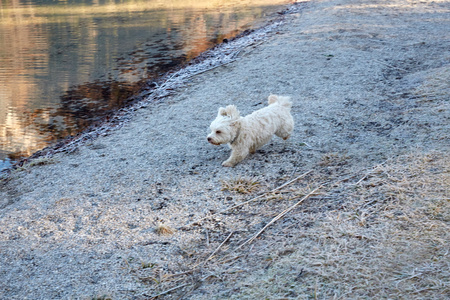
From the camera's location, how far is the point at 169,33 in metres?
18.3

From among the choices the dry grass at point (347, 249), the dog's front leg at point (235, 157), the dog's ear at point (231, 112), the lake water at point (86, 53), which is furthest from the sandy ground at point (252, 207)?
the lake water at point (86, 53)

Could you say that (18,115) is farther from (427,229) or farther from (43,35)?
(43,35)

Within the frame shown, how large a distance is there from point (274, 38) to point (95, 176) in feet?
33.3

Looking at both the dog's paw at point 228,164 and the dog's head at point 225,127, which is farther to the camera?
the dog's paw at point 228,164

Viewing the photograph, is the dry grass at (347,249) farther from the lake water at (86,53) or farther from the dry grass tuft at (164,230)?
the lake water at (86,53)

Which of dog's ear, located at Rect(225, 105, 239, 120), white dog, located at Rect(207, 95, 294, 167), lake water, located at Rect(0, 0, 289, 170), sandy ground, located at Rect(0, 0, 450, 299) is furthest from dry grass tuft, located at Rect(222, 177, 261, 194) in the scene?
lake water, located at Rect(0, 0, 289, 170)

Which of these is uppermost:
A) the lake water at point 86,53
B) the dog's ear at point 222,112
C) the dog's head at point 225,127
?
the dog's ear at point 222,112

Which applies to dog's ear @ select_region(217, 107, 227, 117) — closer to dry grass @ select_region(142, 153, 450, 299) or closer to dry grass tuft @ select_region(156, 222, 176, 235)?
dry grass @ select_region(142, 153, 450, 299)

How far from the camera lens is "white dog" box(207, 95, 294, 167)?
5375 mm

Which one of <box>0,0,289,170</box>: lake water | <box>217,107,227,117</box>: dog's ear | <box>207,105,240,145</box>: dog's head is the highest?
<box>217,107,227,117</box>: dog's ear

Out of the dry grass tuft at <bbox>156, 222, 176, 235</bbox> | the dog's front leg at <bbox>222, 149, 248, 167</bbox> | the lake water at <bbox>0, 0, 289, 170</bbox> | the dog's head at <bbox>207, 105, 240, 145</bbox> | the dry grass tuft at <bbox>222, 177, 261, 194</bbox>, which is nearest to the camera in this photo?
the dry grass tuft at <bbox>156, 222, 176, 235</bbox>

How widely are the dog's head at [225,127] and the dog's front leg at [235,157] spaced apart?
21cm

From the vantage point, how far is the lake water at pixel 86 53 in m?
9.52

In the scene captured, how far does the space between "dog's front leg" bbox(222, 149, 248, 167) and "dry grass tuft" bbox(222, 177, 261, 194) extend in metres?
0.43
